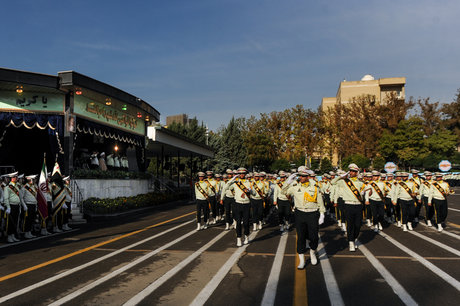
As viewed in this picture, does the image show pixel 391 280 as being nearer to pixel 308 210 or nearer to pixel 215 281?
pixel 308 210

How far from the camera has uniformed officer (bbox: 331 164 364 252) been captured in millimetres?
9073

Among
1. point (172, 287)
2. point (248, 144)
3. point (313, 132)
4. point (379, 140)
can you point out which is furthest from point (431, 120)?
point (172, 287)

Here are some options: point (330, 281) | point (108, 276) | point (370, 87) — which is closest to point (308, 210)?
point (330, 281)

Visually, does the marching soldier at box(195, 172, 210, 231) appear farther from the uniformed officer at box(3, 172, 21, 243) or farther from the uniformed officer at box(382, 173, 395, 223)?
the uniformed officer at box(382, 173, 395, 223)

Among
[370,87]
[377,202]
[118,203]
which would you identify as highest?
[370,87]

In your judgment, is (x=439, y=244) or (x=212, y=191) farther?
(x=212, y=191)

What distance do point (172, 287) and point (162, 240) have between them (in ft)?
15.7

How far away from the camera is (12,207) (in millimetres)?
11320

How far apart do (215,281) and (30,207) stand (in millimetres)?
8349

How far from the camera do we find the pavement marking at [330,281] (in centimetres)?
531

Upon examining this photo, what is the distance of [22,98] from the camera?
A: 18516mm

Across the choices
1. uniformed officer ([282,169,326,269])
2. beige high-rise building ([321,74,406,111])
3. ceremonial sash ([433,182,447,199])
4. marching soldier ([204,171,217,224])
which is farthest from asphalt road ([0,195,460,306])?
beige high-rise building ([321,74,406,111])

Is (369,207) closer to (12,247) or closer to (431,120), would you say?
(12,247)

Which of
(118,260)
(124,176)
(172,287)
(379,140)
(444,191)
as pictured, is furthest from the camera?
(379,140)
